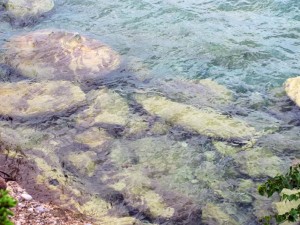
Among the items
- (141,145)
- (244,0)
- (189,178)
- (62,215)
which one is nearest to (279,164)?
(189,178)

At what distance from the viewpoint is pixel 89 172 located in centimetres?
668

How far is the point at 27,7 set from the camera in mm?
12211

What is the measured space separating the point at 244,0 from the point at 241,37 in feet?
6.84

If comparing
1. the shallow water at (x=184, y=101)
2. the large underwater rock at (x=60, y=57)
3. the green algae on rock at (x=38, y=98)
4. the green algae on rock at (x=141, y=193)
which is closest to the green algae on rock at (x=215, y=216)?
the shallow water at (x=184, y=101)

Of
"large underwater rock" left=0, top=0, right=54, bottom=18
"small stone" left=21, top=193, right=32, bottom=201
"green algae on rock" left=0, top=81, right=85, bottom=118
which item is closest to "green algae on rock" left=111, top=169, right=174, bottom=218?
"small stone" left=21, top=193, right=32, bottom=201

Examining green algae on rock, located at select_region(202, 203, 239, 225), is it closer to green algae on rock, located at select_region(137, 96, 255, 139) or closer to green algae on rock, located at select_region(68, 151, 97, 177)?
green algae on rock, located at select_region(137, 96, 255, 139)

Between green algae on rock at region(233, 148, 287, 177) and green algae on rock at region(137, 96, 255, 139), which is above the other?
green algae on rock at region(137, 96, 255, 139)

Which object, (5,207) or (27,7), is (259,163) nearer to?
(5,207)

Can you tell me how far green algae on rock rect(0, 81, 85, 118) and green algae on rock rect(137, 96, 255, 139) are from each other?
1309 mm

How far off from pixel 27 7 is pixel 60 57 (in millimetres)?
3377

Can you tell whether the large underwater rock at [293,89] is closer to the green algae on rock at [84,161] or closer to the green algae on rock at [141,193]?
the green algae on rock at [141,193]

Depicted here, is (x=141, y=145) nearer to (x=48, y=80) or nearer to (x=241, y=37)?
(x=48, y=80)

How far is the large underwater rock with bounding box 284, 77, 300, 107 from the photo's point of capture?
824cm

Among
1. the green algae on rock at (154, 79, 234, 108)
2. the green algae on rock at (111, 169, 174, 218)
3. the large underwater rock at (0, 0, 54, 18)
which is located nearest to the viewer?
the green algae on rock at (111, 169, 174, 218)
